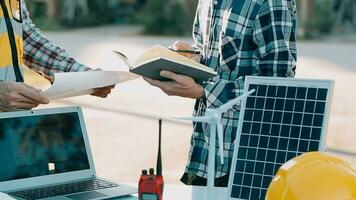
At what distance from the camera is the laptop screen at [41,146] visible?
2445 mm

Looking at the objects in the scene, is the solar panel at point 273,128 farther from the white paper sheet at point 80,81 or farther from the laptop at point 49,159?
the white paper sheet at point 80,81

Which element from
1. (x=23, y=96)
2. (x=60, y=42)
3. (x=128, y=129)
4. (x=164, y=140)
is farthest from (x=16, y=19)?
(x=60, y=42)

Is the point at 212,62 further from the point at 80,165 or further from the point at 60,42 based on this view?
the point at 60,42

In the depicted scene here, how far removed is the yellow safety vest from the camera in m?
2.73

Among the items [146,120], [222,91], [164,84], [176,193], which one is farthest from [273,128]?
[146,120]

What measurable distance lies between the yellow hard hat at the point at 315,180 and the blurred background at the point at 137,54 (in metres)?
1.74

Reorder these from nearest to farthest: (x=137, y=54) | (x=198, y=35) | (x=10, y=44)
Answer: (x=10, y=44), (x=198, y=35), (x=137, y=54)

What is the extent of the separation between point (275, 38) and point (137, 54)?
1157cm

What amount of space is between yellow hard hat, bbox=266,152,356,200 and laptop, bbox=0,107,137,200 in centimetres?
81

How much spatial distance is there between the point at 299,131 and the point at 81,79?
2.34 ft

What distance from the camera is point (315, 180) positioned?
1667 mm

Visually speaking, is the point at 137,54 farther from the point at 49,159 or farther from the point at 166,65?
the point at 166,65

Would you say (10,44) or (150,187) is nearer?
(150,187)

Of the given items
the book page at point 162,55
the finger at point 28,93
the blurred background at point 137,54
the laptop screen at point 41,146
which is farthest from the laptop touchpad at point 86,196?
the blurred background at point 137,54
